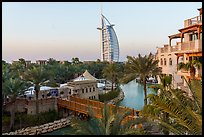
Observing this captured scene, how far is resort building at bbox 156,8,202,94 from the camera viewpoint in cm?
1332

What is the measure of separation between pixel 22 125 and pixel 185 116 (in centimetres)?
1357

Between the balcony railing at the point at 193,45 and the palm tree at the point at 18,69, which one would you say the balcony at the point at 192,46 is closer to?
the balcony railing at the point at 193,45

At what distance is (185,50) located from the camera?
1440cm

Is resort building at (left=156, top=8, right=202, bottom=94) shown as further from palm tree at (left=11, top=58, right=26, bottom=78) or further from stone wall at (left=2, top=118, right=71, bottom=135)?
palm tree at (left=11, top=58, right=26, bottom=78)

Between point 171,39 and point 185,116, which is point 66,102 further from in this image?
point 185,116

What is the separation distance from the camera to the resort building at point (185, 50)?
13.3m

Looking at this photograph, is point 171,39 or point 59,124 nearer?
point 59,124

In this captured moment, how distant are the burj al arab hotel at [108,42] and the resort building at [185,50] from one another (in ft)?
290

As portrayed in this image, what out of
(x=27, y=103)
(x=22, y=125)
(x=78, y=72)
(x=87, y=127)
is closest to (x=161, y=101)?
(x=87, y=127)

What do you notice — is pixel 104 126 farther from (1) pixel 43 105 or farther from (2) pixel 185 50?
(1) pixel 43 105

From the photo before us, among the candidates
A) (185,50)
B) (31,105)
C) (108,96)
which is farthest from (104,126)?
(108,96)

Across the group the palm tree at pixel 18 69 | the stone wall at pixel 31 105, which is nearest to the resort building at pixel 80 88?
the stone wall at pixel 31 105

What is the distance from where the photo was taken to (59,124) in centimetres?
1644

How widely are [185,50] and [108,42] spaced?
323 feet
